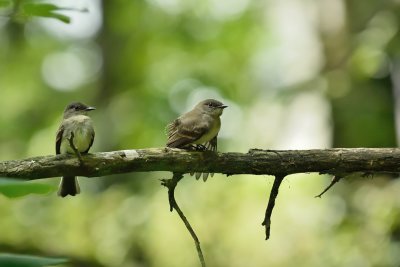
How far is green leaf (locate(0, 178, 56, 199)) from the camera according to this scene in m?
0.89

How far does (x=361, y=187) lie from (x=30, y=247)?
4.37 meters

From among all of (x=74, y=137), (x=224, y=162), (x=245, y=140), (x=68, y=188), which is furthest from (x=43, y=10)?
(x=245, y=140)

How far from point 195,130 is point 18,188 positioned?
12.1ft

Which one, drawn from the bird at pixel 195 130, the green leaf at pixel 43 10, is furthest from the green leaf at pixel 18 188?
the bird at pixel 195 130

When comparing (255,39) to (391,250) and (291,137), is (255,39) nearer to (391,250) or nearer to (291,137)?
(291,137)

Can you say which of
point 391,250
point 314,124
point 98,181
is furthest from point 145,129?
point 391,250

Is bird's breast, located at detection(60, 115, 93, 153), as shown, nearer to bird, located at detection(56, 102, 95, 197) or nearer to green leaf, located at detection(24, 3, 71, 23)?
bird, located at detection(56, 102, 95, 197)

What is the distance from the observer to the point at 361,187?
28.8 feet

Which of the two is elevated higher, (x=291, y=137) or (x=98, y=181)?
(x=291, y=137)

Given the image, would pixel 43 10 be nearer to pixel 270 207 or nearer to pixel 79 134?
pixel 270 207

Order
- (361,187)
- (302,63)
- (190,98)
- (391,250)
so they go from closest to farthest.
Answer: (391,250) → (361,187) → (302,63) → (190,98)

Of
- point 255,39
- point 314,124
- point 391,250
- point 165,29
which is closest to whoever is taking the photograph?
point 391,250

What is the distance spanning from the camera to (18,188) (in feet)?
3.01

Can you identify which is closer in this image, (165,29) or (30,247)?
(30,247)
